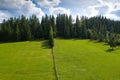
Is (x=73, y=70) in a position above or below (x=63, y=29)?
below

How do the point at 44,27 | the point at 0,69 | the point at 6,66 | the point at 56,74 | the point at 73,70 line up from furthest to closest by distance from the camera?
the point at 44,27 < the point at 6,66 < the point at 0,69 < the point at 73,70 < the point at 56,74

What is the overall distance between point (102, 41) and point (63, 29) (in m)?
38.7

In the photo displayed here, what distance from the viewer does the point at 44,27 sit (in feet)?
470

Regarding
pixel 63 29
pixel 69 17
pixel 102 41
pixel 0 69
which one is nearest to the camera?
pixel 0 69

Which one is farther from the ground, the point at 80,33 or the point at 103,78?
the point at 80,33

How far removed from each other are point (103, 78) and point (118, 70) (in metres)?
9.89

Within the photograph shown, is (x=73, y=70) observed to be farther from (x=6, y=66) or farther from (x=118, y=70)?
(x=6, y=66)

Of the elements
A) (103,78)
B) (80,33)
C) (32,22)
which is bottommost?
(103,78)

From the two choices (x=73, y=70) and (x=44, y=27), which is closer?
(x=73, y=70)

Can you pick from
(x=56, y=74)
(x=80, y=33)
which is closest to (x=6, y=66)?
(x=56, y=74)

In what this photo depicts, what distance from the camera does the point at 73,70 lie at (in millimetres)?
51719

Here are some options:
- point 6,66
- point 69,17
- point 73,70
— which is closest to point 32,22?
point 69,17

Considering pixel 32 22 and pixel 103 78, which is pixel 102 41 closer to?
pixel 32 22

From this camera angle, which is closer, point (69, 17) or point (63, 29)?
point (63, 29)
